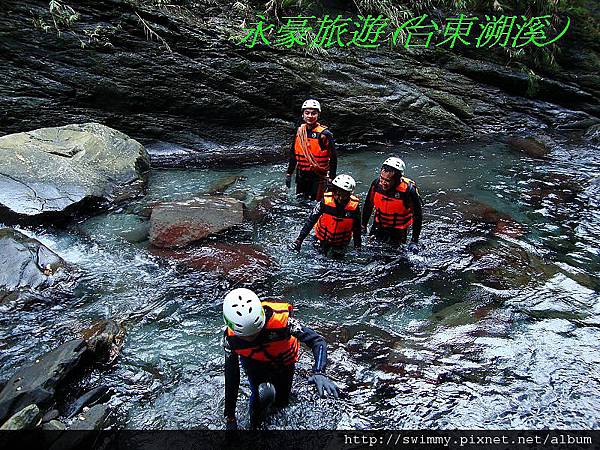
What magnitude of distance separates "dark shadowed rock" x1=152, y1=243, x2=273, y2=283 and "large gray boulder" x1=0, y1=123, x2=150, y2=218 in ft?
7.16

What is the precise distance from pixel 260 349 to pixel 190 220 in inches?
168

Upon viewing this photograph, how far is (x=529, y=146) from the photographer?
12938 millimetres

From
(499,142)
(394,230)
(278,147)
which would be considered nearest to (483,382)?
(394,230)

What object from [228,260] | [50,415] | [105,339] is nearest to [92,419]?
[50,415]

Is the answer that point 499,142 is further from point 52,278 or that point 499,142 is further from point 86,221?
point 52,278

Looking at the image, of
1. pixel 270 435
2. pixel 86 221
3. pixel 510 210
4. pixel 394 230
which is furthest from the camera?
pixel 510 210

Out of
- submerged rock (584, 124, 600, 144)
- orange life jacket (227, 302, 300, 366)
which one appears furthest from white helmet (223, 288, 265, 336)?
submerged rock (584, 124, 600, 144)

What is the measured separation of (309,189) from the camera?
9.63 meters

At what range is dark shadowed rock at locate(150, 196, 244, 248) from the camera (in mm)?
7836

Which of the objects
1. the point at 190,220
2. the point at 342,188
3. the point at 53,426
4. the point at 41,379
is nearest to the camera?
the point at 53,426

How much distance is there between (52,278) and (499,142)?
11589 millimetres

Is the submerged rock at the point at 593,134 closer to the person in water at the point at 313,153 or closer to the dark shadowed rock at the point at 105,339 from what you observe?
the person in water at the point at 313,153

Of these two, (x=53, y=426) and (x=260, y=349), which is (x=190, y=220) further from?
(x=53, y=426)

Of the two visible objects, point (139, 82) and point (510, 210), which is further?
point (139, 82)
